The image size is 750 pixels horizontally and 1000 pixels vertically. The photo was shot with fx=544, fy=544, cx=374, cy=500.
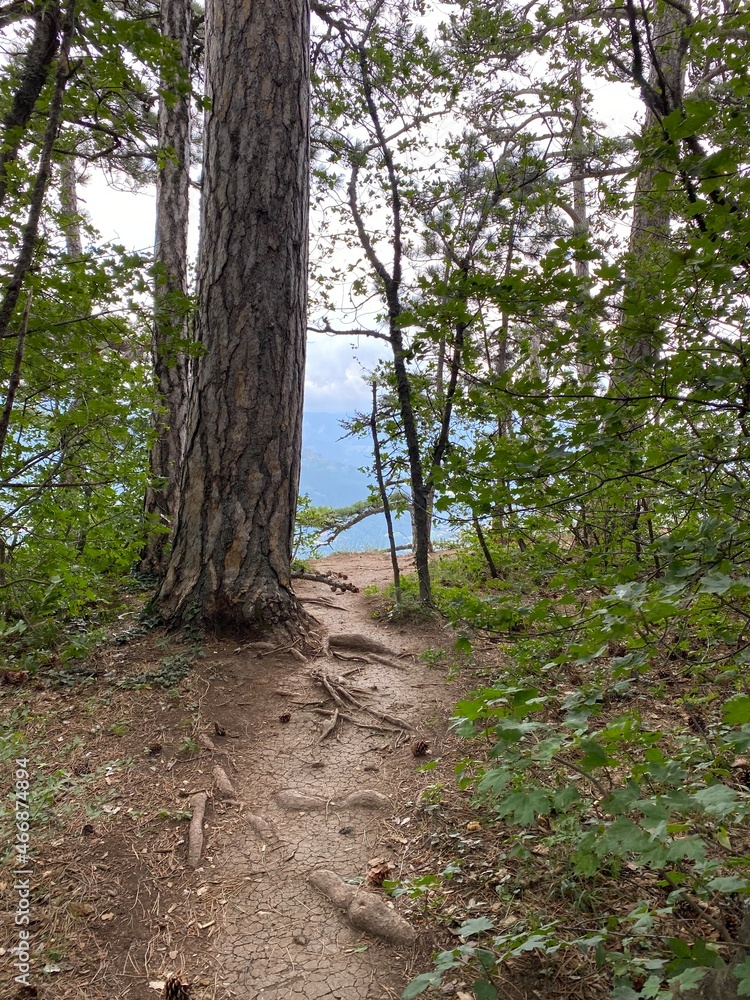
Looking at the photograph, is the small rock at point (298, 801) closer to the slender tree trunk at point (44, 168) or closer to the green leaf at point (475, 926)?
the green leaf at point (475, 926)

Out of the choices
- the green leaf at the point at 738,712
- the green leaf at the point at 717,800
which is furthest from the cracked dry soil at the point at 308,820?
the green leaf at the point at 738,712

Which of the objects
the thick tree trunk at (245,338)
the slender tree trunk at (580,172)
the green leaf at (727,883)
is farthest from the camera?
the thick tree trunk at (245,338)

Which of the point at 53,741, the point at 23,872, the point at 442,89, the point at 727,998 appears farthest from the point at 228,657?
the point at 442,89

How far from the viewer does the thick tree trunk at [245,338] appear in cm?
411

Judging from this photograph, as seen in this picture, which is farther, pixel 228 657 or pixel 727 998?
pixel 228 657

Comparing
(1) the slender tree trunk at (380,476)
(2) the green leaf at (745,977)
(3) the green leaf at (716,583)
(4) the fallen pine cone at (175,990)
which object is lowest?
(4) the fallen pine cone at (175,990)

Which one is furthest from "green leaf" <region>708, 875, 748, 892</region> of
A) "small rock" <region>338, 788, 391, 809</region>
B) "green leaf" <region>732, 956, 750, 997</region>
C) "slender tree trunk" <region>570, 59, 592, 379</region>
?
"small rock" <region>338, 788, 391, 809</region>

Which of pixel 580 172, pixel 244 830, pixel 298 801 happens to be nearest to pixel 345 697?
pixel 298 801

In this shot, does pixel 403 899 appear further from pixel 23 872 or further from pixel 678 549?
pixel 678 549

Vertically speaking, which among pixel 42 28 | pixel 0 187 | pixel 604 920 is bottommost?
pixel 604 920

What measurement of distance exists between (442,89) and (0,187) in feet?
19.4

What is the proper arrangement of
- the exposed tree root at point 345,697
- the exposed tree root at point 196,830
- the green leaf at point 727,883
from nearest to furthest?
the green leaf at point 727,883 → the exposed tree root at point 196,830 → the exposed tree root at point 345,697

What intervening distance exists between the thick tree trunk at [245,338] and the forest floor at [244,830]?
492mm

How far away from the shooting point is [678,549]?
54.9 inches
